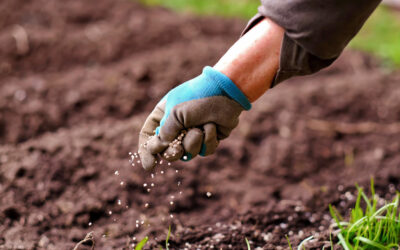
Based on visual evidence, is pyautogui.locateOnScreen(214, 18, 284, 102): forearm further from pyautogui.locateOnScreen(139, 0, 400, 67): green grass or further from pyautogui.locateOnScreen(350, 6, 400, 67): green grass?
pyautogui.locateOnScreen(139, 0, 400, 67): green grass

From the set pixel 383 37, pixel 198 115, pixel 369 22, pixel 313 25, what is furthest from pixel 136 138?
pixel 369 22

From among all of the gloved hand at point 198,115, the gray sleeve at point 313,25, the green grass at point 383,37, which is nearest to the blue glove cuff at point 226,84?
the gloved hand at point 198,115

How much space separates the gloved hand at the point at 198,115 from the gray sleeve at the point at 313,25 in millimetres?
207

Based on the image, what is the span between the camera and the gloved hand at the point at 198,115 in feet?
4.90

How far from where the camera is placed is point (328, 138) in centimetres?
309

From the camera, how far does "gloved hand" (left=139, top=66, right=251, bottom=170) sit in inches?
58.8

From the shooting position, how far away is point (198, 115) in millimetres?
1504

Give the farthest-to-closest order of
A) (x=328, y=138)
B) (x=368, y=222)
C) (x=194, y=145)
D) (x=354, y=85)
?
(x=354, y=85)
(x=328, y=138)
(x=368, y=222)
(x=194, y=145)

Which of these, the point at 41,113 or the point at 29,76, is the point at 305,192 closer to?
the point at 41,113

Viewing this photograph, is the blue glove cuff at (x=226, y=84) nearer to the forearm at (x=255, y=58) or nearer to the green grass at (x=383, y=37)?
the forearm at (x=255, y=58)

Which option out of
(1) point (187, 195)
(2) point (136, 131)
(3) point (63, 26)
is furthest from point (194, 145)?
(3) point (63, 26)

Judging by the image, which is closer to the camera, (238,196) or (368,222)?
(368,222)

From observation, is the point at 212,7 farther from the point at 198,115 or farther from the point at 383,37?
the point at 198,115

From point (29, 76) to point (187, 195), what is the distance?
6.68ft
